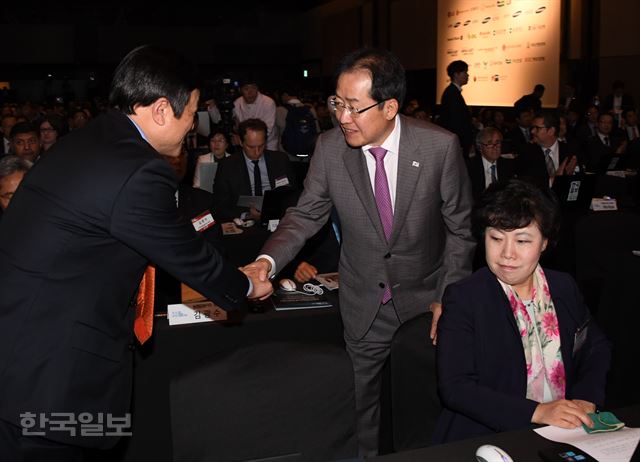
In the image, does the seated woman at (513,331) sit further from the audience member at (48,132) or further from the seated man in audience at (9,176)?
the audience member at (48,132)

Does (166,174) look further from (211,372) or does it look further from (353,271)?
(353,271)

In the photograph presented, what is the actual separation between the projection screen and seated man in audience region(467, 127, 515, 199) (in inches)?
256

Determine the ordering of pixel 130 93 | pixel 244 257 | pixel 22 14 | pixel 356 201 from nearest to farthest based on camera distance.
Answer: pixel 130 93
pixel 356 201
pixel 244 257
pixel 22 14

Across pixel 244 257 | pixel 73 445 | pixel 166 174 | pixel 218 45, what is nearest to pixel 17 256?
pixel 166 174

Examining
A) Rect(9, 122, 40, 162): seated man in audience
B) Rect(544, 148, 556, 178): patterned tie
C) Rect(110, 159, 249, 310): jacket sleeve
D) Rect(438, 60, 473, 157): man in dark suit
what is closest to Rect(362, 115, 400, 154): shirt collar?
Rect(110, 159, 249, 310): jacket sleeve

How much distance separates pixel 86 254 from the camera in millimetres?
1588

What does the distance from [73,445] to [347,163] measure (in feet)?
4.28

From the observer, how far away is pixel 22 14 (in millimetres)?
23234

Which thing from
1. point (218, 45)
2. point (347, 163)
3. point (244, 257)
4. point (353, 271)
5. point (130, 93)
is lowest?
point (244, 257)

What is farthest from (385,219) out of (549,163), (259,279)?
(549,163)

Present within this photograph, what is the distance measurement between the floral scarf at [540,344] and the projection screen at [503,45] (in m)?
10.2

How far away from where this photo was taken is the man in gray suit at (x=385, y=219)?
2.37 meters

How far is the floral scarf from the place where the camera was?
1.96 m

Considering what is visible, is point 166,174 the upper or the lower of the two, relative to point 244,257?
upper
